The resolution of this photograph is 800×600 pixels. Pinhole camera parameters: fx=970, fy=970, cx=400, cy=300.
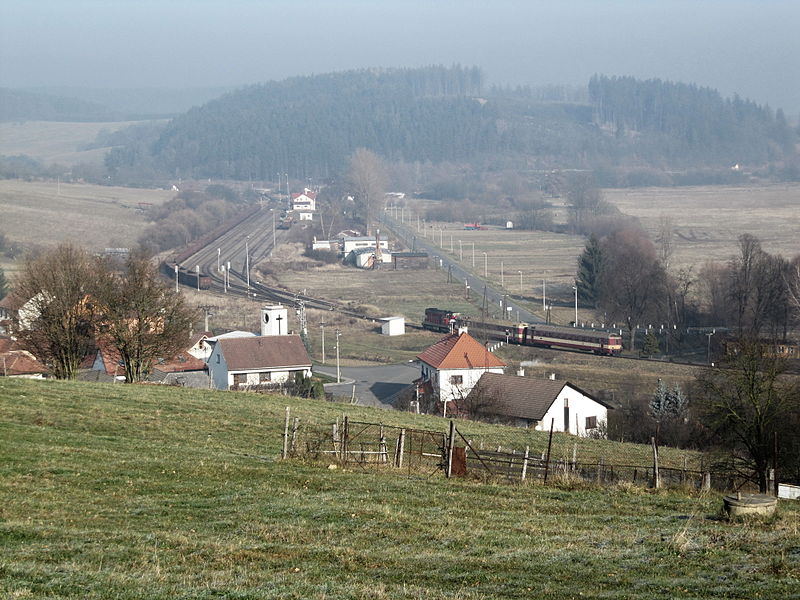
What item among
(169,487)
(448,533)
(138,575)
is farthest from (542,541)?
(169,487)

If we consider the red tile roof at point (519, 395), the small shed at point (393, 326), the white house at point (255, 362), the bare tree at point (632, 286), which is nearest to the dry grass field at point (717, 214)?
the bare tree at point (632, 286)

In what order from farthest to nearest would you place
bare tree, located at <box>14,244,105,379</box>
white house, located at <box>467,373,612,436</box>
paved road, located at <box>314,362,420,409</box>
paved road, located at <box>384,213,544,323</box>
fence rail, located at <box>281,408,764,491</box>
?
paved road, located at <box>384,213,544,323</box>
paved road, located at <box>314,362,420,409</box>
white house, located at <box>467,373,612,436</box>
bare tree, located at <box>14,244,105,379</box>
fence rail, located at <box>281,408,764,491</box>

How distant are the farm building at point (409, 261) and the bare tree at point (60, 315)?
6062 cm

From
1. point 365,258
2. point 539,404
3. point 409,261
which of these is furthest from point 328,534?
Answer: point 409,261

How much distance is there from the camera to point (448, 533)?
10.3 metres

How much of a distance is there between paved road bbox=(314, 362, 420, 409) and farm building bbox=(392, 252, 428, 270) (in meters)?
42.7

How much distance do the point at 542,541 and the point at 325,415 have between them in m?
13.4

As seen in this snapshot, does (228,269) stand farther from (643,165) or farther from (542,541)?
(643,165)

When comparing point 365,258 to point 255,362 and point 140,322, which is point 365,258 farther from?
point 140,322

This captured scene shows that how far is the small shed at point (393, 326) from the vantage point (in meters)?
57.7

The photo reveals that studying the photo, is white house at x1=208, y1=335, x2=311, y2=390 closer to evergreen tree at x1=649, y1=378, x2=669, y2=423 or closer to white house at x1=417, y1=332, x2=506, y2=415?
white house at x1=417, y1=332, x2=506, y2=415

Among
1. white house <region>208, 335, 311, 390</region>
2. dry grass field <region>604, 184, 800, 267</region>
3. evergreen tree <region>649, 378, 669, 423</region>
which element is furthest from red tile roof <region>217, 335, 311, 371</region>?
dry grass field <region>604, 184, 800, 267</region>

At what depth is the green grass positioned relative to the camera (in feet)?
27.1

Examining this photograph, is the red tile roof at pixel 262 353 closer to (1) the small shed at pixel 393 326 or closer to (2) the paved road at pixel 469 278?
(1) the small shed at pixel 393 326
